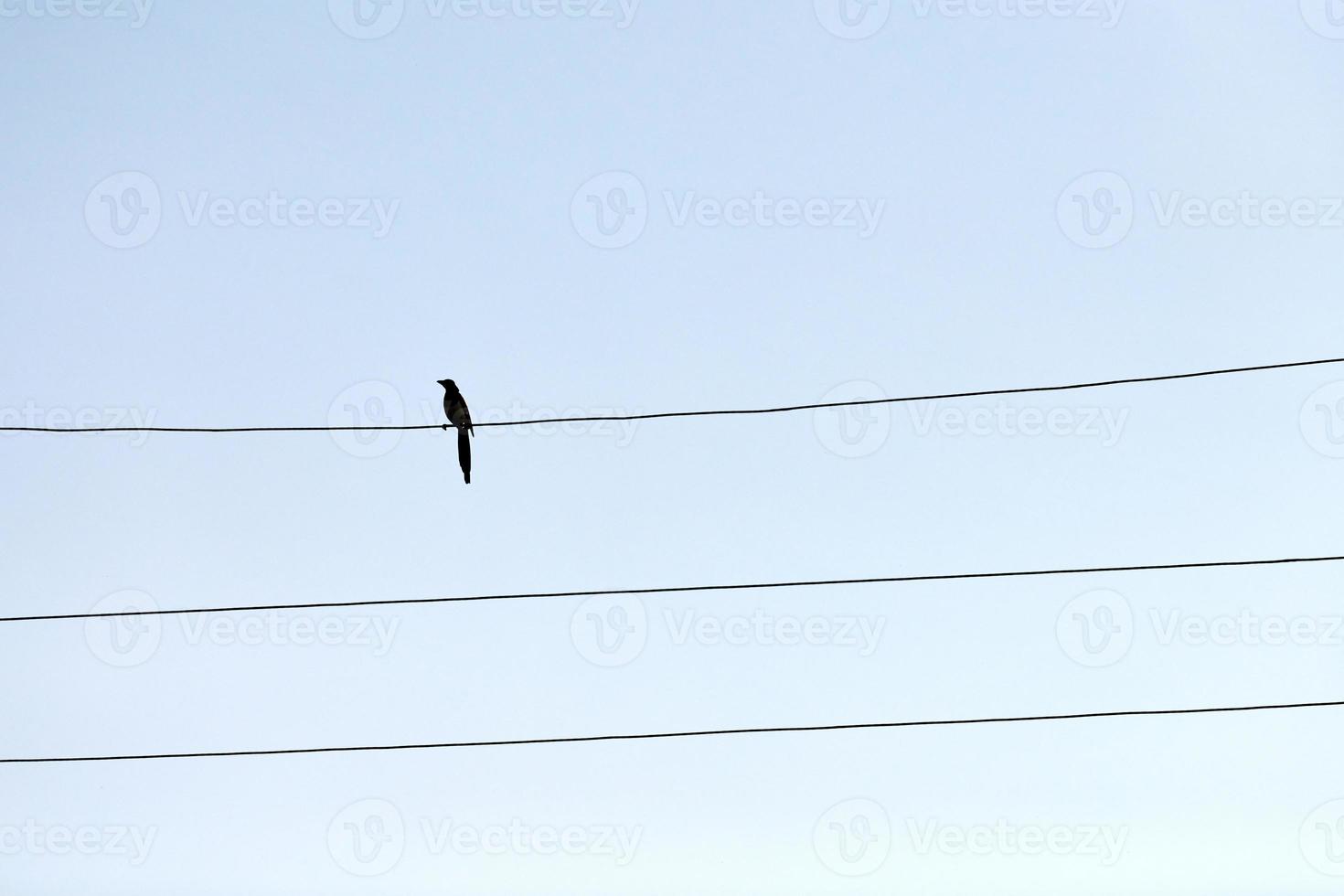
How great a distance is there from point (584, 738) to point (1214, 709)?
3.70 metres

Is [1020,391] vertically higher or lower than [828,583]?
higher

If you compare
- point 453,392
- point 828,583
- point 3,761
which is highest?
point 453,392

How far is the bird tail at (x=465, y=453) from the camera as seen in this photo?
1198 centimetres

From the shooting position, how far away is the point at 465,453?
477 inches

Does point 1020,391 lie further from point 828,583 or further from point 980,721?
point 980,721

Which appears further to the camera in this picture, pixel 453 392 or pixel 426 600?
pixel 453 392

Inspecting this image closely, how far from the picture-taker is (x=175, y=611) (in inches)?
343

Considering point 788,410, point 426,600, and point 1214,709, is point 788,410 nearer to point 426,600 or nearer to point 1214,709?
point 426,600

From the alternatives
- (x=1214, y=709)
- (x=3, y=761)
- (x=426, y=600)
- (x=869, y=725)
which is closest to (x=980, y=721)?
(x=869, y=725)

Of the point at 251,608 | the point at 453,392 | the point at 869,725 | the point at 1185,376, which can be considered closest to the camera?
the point at 1185,376

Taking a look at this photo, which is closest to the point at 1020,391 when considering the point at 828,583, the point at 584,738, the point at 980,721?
the point at 828,583

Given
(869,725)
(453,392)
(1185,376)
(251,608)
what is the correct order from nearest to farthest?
(1185,376) < (251,608) < (869,725) < (453,392)

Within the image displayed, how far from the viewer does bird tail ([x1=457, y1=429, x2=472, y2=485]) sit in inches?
472

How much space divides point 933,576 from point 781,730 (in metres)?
1.56
